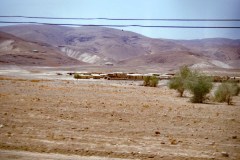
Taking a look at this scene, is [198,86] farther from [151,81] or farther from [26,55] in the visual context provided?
[26,55]

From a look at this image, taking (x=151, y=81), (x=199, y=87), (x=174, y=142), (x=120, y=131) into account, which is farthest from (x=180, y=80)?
(x=174, y=142)

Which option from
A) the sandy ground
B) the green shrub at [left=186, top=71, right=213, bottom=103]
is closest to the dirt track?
the sandy ground

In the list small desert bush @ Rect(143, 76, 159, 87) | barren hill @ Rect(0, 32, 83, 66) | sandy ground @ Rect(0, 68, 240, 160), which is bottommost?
sandy ground @ Rect(0, 68, 240, 160)

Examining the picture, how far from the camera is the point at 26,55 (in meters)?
153

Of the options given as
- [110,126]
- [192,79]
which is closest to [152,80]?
[192,79]

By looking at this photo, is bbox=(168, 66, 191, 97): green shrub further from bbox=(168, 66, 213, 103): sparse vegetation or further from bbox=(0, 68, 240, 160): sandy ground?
bbox=(0, 68, 240, 160): sandy ground

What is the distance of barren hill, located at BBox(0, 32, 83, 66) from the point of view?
143000 mm

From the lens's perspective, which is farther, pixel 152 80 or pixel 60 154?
pixel 152 80

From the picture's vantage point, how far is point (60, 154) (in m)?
10.2

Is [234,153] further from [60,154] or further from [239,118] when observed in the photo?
[239,118]

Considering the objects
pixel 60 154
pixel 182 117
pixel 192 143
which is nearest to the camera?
pixel 60 154

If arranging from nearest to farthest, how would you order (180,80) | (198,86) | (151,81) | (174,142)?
1. (174,142)
2. (198,86)
3. (180,80)
4. (151,81)

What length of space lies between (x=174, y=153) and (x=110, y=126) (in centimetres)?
511

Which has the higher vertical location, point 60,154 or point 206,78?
point 206,78
